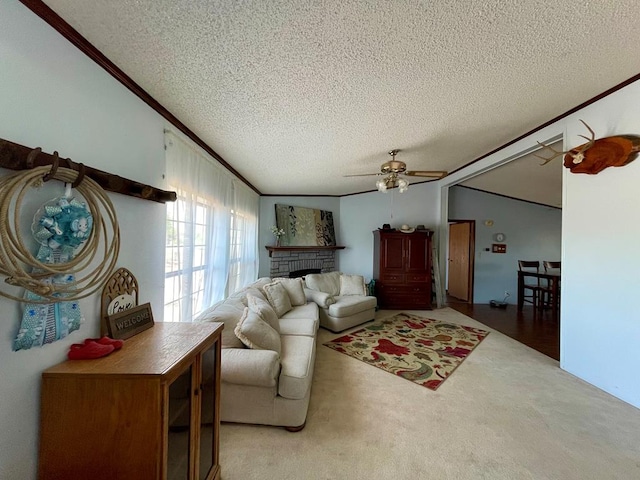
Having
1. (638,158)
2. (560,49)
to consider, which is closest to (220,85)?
(560,49)

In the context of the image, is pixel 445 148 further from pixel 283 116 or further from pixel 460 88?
pixel 283 116

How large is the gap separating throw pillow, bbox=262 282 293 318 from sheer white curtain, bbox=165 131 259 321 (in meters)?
0.56

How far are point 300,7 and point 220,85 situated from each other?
791mm

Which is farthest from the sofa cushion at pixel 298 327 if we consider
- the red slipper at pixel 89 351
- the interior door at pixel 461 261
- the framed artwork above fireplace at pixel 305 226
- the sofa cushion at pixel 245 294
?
the interior door at pixel 461 261

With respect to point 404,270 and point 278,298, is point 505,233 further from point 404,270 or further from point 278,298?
point 278,298

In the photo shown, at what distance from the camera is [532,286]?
490cm

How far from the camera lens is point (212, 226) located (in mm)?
2768

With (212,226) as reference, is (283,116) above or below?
above

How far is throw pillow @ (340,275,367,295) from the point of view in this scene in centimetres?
435

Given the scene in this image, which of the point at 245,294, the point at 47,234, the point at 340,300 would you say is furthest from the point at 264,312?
the point at 340,300

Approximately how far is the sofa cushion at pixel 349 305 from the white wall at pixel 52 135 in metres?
2.50

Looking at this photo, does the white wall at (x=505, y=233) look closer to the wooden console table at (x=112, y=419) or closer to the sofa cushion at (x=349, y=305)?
the sofa cushion at (x=349, y=305)

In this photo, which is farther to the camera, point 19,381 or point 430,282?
point 430,282

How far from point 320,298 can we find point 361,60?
306 cm
